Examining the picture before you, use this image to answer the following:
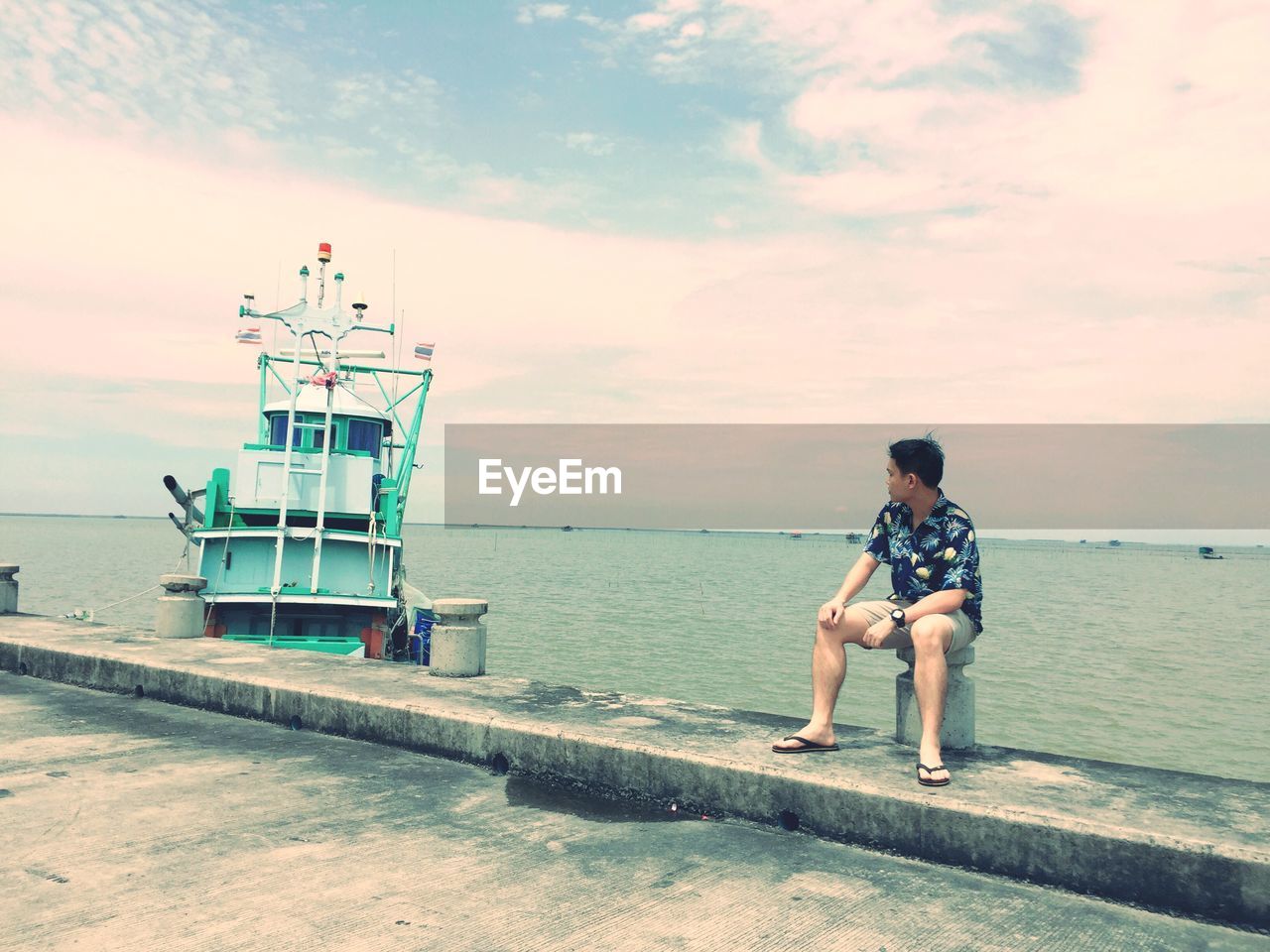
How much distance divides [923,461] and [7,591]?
38.9 ft

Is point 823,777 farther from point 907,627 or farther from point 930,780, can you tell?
point 907,627

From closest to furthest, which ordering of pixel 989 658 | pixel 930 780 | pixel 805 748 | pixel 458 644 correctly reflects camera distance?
pixel 930 780 → pixel 805 748 → pixel 458 644 → pixel 989 658

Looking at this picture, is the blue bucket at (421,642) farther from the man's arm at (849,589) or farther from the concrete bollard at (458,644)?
the man's arm at (849,589)

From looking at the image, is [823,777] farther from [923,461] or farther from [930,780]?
[923,461]

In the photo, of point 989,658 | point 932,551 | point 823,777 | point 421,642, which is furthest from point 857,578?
point 989,658

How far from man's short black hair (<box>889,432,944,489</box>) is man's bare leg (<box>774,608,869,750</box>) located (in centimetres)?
84

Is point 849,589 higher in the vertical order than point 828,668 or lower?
higher

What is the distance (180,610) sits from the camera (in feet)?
31.9

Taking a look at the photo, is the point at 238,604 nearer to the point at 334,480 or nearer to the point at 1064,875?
the point at 334,480

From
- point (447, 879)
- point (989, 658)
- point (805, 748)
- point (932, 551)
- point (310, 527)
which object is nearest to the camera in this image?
point (447, 879)

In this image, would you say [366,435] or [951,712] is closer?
[951,712]

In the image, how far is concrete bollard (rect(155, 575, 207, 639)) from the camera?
9.66 m

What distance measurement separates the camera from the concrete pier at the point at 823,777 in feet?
12.3

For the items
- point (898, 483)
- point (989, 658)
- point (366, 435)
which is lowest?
point (989, 658)
